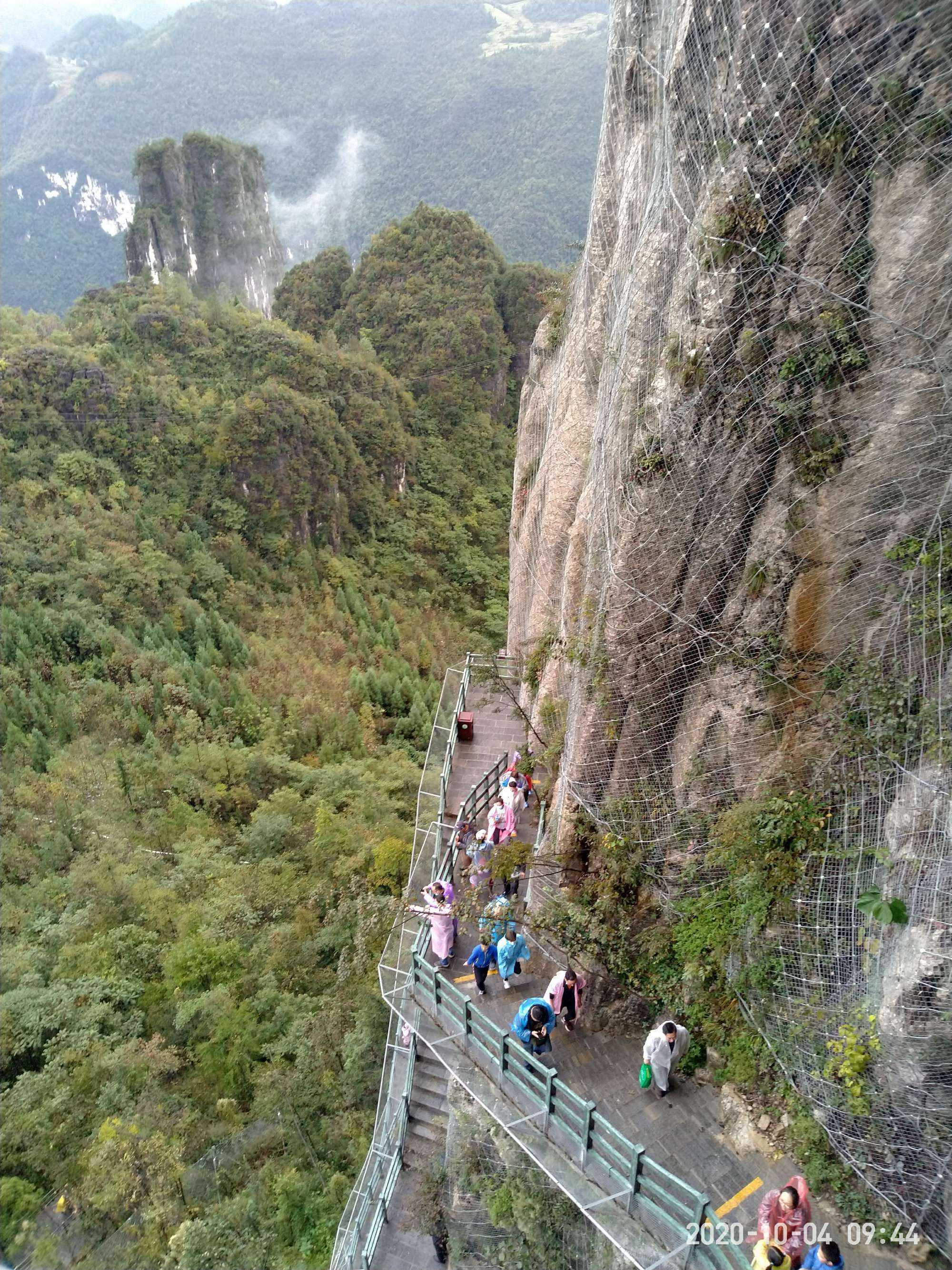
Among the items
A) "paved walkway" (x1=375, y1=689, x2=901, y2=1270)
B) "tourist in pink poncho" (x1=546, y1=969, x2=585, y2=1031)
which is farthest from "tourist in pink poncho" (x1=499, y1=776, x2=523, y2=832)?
"tourist in pink poncho" (x1=546, y1=969, x2=585, y2=1031)

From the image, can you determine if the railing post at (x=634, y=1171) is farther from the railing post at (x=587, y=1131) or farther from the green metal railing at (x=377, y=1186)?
the green metal railing at (x=377, y=1186)

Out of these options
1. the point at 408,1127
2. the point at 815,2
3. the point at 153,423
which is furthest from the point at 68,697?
the point at 815,2

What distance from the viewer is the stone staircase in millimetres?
10797

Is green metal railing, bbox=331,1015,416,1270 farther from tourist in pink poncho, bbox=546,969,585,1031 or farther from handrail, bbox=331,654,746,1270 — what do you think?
tourist in pink poncho, bbox=546,969,585,1031

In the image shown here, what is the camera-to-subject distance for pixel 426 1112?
11.0 meters

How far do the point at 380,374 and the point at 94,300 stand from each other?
1617 cm

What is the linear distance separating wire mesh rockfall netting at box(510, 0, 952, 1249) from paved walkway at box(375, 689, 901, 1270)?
77cm

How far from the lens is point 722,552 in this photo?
6824 millimetres

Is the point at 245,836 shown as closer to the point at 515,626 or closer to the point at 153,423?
the point at 515,626

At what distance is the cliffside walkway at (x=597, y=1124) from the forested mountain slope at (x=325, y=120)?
67155 mm

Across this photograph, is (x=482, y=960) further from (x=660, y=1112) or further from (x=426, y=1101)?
(x=426, y=1101)

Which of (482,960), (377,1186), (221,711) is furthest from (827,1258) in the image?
(221,711)

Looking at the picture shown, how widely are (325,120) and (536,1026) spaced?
448 ft
